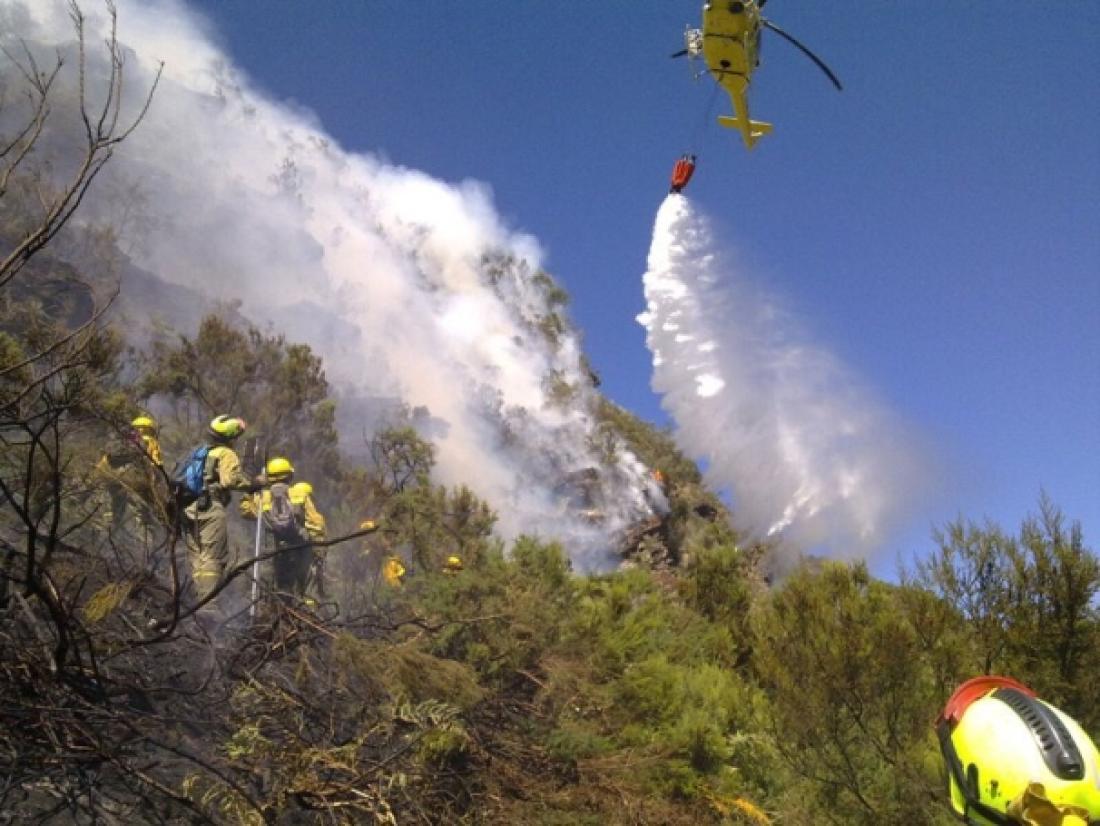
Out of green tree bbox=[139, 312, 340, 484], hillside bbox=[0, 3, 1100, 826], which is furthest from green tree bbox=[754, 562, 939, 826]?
green tree bbox=[139, 312, 340, 484]

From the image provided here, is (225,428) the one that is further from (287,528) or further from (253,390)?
(253,390)

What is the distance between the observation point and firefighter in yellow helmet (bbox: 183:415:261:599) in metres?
5.66

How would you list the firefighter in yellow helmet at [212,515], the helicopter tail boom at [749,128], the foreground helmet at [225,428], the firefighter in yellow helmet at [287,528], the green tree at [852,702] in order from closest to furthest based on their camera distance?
1. the green tree at [852,702]
2. the firefighter in yellow helmet at [212,515]
3. the foreground helmet at [225,428]
4. the firefighter in yellow helmet at [287,528]
5. the helicopter tail boom at [749,128]

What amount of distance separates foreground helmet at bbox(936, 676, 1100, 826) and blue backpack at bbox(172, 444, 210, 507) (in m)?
4.98

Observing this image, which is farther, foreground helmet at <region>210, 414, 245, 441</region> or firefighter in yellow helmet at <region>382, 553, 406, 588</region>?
firefighter in yellow helmet at <region>382, 553, 406, 588</region>

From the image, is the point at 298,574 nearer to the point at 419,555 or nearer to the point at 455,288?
the point at 419,555

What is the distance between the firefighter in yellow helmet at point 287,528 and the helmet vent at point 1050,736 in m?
5.24

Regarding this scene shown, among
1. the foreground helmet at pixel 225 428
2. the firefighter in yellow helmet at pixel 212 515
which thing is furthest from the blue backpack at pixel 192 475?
the foreground helmet at pixel 225 428

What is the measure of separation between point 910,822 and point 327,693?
13.2 ft

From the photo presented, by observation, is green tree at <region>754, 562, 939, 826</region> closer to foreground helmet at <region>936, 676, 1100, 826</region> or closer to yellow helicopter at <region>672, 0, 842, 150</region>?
foreground helmet at <region>936, 676, 1100, 826</region>

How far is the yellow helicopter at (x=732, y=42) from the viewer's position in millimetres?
9273

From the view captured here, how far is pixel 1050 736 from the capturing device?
2.12 metres

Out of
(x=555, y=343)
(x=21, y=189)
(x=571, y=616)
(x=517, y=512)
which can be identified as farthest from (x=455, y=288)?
(x=571, y=616)

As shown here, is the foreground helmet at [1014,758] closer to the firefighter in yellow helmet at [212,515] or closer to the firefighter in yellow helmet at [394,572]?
the firefighter in yellow helmet at [212,515]
